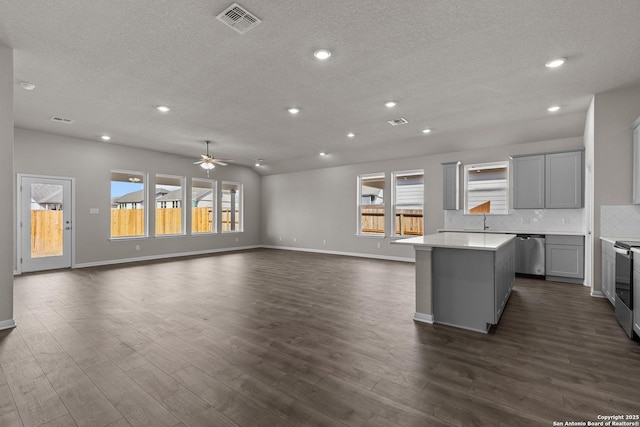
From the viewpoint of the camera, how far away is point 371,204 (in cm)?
886

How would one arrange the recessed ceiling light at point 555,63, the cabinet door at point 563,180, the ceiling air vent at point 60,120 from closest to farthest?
the recessed ceiling light at point 555,63, the ceiling air vent at point 60,120, the cabinet door at point 563,180

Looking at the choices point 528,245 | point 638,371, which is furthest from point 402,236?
point 638,371

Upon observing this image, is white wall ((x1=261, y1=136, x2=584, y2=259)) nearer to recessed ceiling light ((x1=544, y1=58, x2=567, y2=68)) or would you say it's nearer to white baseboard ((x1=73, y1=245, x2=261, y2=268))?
white baseboard ((x1=73, y1=245, x2=261, y2=268))

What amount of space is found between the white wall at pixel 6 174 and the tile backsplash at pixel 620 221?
7.39 meters

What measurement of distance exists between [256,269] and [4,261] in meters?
4.12

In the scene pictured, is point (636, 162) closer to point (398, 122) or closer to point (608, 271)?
Result: point (608, 271)

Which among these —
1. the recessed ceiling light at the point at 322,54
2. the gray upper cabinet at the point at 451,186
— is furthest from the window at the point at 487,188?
the recessed ceiling light at the point at 322,54

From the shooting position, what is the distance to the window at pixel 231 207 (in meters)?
10.3

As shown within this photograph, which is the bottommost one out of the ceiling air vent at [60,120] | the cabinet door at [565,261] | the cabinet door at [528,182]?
the cabinet door at [565,261]

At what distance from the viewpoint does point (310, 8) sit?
249cm

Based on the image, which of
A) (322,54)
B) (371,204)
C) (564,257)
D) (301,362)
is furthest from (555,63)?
(371,204)

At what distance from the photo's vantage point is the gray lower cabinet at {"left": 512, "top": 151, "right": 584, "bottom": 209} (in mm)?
5613

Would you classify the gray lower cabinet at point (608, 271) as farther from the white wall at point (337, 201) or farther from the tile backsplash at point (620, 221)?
the white wall at point (337, 201)

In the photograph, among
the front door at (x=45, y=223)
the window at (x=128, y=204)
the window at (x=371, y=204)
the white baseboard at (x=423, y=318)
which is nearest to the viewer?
the white baseboard at (x=423, y=318)
